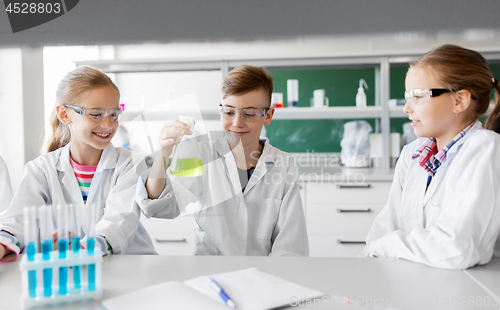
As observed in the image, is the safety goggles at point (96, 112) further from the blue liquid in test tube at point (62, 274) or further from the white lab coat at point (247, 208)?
the blue liquid in test tube at point (62, 274)

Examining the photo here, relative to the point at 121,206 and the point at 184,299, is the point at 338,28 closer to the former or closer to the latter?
the point at 121,206

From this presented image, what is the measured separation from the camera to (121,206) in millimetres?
1336

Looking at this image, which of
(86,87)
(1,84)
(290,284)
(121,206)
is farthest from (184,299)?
(1,84)

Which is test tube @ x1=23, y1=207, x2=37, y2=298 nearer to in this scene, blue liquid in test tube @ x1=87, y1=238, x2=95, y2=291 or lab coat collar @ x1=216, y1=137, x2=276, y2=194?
blue liquid in test tube @ x1=87, y1=238, x2=95, y2=291

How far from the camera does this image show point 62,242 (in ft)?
2.44

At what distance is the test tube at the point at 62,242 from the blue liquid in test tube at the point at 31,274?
0.04 m

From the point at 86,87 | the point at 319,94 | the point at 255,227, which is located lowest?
the point at 255,227

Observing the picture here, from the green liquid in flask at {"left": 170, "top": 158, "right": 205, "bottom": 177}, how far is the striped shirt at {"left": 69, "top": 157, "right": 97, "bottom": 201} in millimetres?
353

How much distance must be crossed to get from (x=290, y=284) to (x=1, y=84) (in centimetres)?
273

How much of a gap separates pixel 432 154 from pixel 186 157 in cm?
85

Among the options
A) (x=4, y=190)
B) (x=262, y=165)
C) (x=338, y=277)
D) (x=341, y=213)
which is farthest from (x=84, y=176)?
(x=341, y=213)

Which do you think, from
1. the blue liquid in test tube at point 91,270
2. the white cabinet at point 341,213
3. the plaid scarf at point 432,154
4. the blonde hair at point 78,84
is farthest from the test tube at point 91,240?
the white cabinet at point 341,213

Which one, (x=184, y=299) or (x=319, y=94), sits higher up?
(x=319, y=94)

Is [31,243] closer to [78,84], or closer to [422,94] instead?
[78,84]
